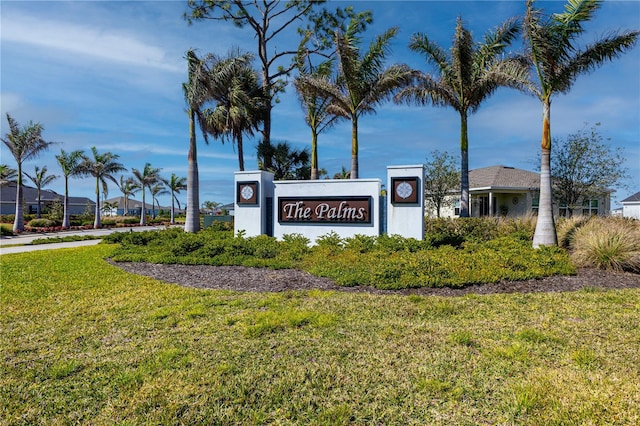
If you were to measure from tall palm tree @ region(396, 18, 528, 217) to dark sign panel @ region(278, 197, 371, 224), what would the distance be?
673 cm

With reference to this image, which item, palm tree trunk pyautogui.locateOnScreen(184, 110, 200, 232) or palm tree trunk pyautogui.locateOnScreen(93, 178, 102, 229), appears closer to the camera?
palm tree trunk pyautogui.locateOnScreen(184, 110, 200, 232)

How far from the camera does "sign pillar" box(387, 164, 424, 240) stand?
412 inches

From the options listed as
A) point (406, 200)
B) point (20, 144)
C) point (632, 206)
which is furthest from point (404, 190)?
point (632, 206)

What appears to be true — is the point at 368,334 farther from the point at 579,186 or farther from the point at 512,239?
the point at 579,186

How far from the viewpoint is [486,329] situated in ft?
14.0

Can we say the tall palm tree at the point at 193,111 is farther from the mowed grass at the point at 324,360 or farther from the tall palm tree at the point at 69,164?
the tall palm tree at the point at 69,164

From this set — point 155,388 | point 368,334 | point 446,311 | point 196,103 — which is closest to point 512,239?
point 446,311

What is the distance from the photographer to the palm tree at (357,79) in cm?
1437

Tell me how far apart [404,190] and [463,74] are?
802cm

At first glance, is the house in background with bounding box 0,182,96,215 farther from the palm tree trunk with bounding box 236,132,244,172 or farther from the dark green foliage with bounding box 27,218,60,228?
the palm tree trunk with bounding box 236,132,244,172

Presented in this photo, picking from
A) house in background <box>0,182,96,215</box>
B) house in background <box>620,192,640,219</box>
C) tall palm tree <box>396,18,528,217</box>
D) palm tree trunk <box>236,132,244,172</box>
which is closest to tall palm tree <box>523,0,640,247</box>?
tall palm tree <box>396,18,528,217</box>

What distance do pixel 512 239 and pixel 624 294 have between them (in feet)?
15.1

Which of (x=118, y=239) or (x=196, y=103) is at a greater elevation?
(x=196, y=103)

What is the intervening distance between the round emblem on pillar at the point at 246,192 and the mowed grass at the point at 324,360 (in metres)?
6.79
